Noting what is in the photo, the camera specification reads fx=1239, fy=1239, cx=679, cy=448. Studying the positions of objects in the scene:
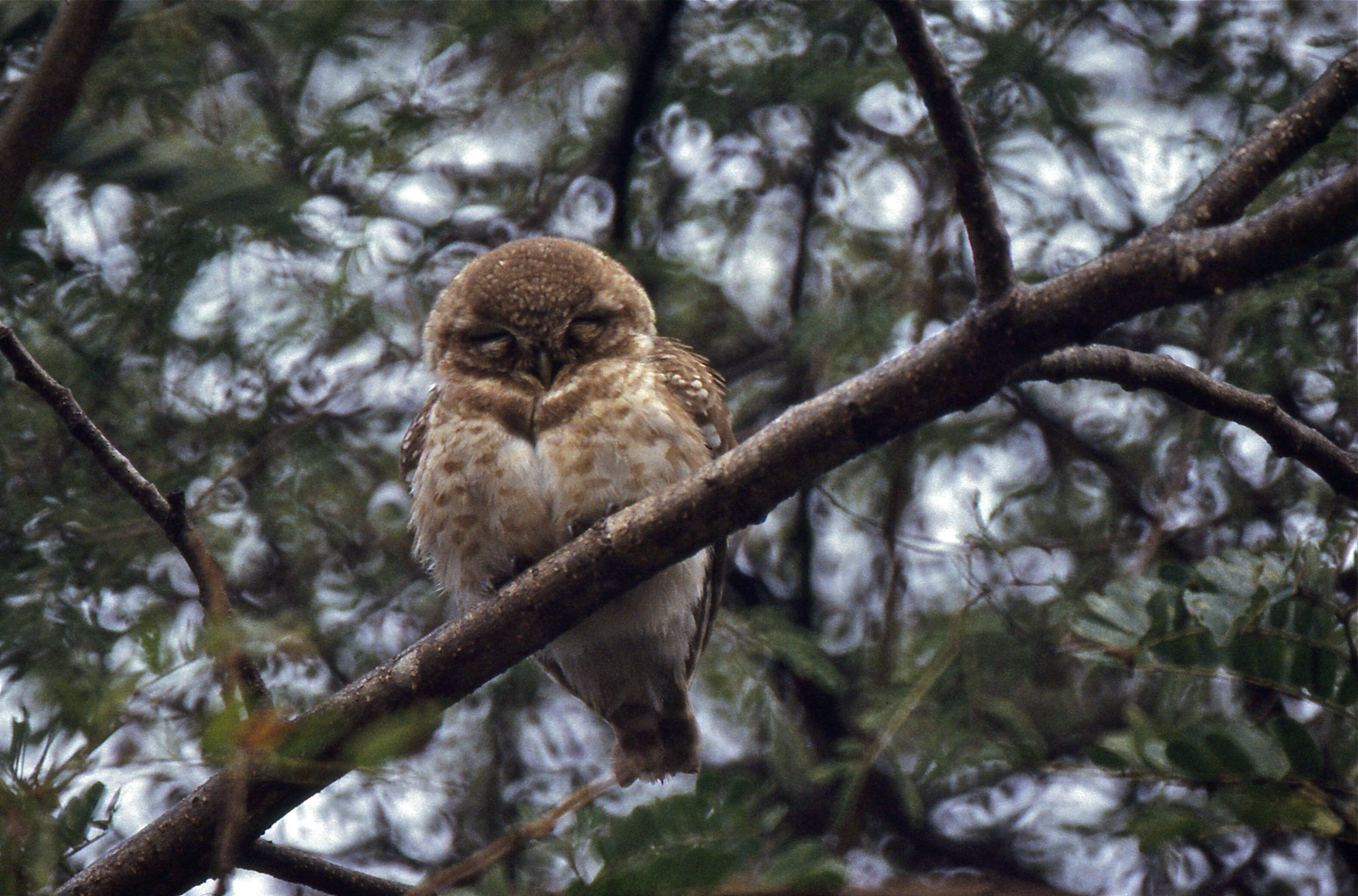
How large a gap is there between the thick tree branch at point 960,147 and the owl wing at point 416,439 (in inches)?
81.8

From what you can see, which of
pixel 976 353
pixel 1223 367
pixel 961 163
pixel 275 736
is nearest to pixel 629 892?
pixel 275 736

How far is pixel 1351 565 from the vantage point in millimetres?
3291

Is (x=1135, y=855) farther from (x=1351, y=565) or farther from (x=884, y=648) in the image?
(x=1351, y=565)

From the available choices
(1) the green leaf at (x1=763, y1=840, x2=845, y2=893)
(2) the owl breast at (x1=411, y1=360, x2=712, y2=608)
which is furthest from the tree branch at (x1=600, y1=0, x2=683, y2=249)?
(1) the green leaf at (x1=763, y1=840, x2=845, y2=893)

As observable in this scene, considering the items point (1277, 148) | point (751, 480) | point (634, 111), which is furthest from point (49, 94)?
point (634, 111)

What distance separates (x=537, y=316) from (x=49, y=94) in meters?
2.14

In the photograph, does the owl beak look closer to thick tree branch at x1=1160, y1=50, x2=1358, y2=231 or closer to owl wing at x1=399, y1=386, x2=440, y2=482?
owl wing at x1=399, y1=386, x2=440, y2=482

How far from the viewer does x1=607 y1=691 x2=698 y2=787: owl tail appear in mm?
3879

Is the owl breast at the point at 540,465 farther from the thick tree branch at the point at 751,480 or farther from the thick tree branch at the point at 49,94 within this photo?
the thick tree branch at the point at 49,94

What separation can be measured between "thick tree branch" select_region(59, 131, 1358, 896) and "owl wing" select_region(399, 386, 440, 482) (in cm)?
128

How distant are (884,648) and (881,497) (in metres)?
0.74

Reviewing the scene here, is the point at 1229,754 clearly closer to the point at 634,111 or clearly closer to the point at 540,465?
the point at 540,465

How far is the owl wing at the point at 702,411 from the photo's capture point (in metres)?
3.65

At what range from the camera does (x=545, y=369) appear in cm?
366
